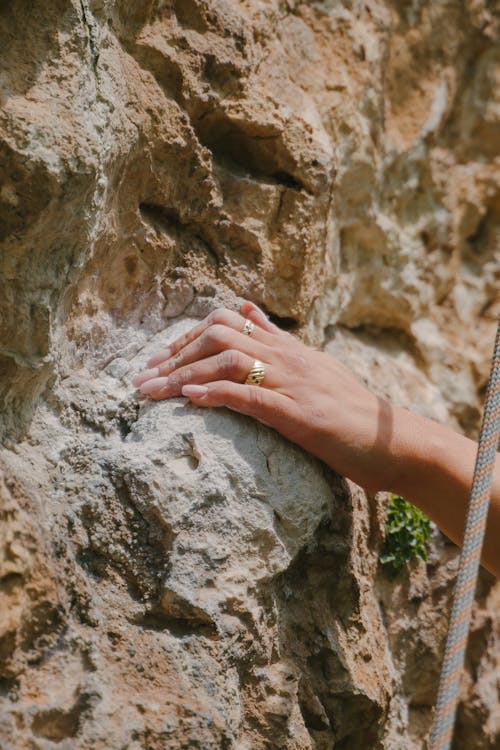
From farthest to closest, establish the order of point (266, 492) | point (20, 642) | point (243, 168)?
point (243, 168) < point (266, 492) < point (20, 642)

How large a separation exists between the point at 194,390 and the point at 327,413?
28 cm

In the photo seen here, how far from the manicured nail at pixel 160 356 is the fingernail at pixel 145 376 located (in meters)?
0.03

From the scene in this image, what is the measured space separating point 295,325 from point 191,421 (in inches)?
21.1

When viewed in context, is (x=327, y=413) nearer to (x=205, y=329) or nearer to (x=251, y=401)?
(x=251, y=401)

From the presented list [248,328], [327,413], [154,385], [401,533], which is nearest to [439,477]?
[327,413]

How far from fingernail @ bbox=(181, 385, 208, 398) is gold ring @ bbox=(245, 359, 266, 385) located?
0.31ft

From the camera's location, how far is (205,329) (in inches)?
66.2

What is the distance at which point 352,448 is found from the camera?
5.34ft

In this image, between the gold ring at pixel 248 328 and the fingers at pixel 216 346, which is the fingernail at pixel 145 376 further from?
the gold ring at pixel 248 328

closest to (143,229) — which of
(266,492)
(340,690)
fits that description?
(266,492)

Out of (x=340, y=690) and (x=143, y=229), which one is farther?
(x=143, y=229)

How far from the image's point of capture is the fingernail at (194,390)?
1.59 m

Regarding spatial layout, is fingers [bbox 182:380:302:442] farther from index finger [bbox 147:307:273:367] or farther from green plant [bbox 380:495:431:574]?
green plant [bbox 380:495:431:574]

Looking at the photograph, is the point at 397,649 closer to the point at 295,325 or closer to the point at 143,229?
the point at 295,325
